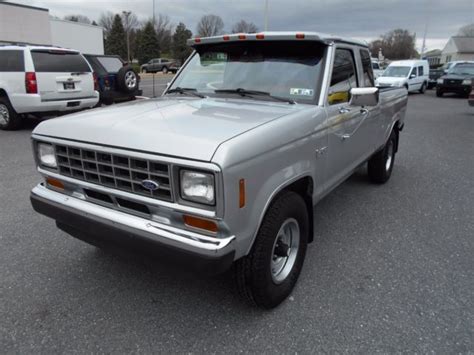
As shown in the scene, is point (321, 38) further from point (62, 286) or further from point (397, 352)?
point (62, 286)

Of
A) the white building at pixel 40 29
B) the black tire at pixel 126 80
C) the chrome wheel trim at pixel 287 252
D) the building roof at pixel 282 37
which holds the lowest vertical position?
the chrome wheel trim at pixel 287 252

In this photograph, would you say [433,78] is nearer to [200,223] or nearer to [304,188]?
[304,188]

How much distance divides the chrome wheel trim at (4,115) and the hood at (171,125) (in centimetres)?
730

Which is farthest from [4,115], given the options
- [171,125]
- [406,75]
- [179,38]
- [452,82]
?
[179,38]

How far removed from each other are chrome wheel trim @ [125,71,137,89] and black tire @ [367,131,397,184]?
8.25m

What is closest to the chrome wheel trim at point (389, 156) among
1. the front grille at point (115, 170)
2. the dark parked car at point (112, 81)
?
the front grille at point (115, 170)

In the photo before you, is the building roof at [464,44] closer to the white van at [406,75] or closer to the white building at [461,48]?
the white building at [461,48]

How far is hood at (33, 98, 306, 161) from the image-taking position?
2.12m

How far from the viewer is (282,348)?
7.85 feet

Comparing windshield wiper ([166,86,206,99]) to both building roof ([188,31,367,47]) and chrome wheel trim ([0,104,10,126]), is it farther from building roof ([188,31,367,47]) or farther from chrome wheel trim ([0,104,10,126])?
Result: chrome wheel trim ([0,104,10,126])

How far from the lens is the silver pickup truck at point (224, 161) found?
2098 mm

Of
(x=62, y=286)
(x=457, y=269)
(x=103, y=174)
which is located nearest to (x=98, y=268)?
(x=62, y=286)

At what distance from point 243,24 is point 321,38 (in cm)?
5718

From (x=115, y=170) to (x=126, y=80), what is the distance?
9.73 metres
